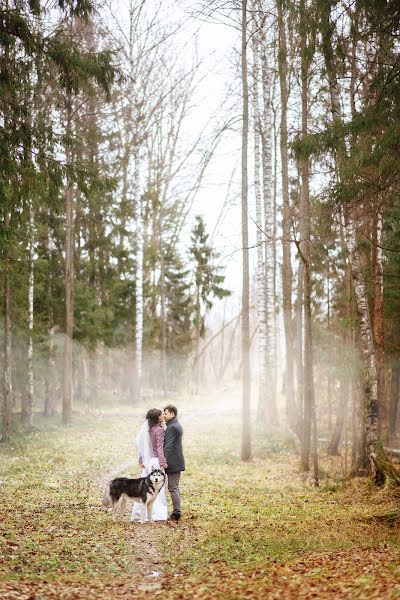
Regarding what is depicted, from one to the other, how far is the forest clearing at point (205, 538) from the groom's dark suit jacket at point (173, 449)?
0.90 metres

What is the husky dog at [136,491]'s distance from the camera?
10.3 m

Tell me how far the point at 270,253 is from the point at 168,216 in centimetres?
1380

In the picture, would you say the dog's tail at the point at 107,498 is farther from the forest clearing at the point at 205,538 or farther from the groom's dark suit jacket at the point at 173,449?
the groom's dark suit jacket at the point at 173,449

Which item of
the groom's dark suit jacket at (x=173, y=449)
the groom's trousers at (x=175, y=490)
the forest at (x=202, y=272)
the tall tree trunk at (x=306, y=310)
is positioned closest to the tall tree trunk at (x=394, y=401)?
the forest at (x=202, y=272)

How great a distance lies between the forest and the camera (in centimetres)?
851

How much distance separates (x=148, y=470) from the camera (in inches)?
435

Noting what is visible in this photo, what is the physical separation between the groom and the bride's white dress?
180 mm

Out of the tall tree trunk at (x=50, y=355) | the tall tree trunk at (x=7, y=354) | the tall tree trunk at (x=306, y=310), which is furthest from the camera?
the tall tree trunk at (x=50, y=355)

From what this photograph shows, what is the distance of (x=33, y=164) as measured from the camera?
37.2ft

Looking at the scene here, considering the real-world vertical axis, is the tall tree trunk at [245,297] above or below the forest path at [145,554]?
above

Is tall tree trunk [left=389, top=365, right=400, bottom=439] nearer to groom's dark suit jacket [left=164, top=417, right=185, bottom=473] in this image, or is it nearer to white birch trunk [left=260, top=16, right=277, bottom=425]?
white birch trunk [left=260, top=16, right=277, bottom=425]

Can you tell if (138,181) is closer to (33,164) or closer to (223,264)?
(223,264)

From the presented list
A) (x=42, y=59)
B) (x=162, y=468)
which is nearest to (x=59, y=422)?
(x=162, y=468)

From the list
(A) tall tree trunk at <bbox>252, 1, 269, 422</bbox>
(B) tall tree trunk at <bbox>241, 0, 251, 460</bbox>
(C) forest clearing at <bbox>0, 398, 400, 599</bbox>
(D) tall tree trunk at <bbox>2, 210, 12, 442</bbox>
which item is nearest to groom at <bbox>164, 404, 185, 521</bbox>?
(C) forest clearing at <bbox>0, 398, 400, 599</bbox>
